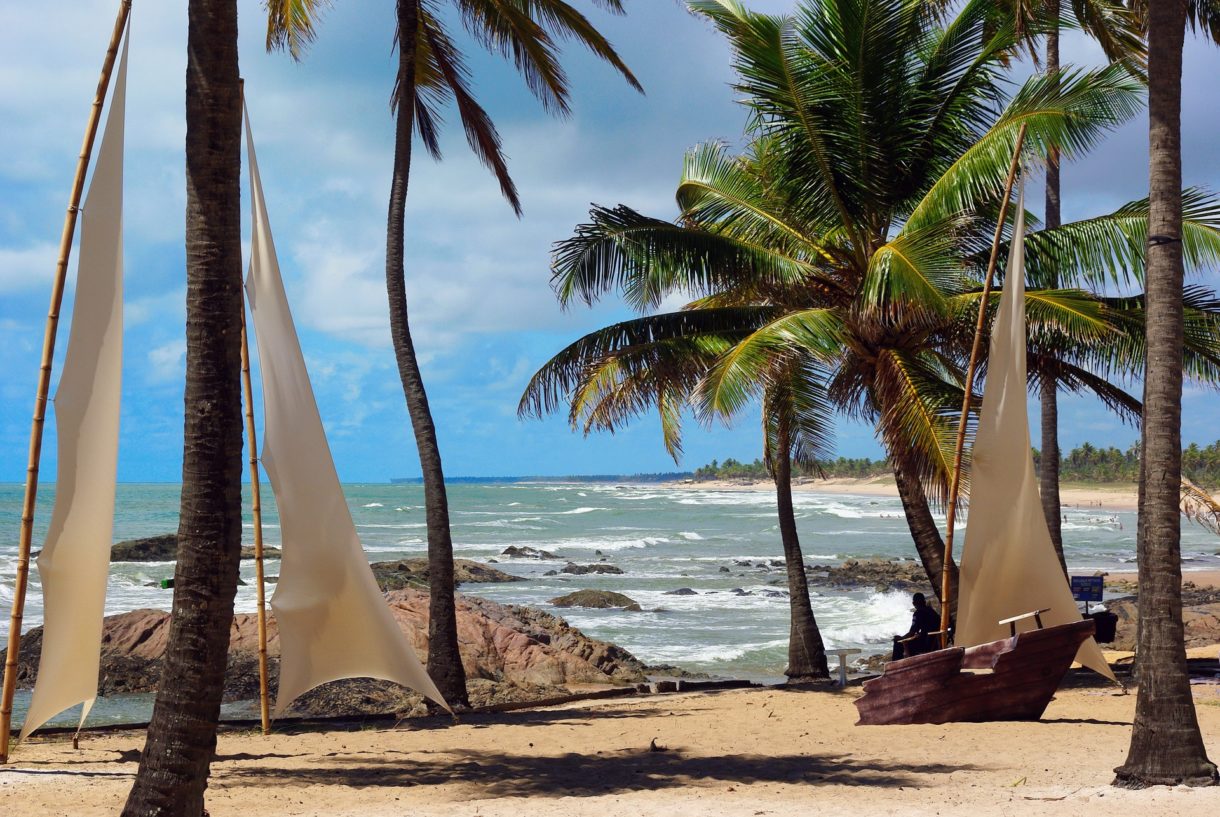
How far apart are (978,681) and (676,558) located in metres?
31.4

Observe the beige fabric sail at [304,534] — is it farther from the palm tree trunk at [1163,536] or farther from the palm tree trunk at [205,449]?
the palm tree trunk at [1163,536]

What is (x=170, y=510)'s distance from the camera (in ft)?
244

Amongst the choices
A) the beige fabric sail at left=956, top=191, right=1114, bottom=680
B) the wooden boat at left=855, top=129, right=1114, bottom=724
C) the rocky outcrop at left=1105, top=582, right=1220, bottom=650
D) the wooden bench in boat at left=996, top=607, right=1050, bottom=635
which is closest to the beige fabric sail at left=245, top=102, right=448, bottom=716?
the wooden boat at left=855, top=129, right=1114, bottom=724

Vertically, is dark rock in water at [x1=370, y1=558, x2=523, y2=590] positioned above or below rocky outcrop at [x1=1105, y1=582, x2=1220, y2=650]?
below

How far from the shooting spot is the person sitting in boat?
11.7m

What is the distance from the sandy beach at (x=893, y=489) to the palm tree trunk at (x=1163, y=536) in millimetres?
45694

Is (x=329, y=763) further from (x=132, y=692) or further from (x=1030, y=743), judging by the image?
(x=132, y=692)

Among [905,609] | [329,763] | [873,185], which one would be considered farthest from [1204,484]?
[329,763]

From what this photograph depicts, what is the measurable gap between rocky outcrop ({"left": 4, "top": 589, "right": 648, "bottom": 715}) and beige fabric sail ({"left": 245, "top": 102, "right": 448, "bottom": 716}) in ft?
18.6

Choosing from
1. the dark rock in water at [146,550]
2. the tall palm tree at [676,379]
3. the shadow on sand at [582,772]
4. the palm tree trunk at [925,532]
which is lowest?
the dark rock in water at [146,550]

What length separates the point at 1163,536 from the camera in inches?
279

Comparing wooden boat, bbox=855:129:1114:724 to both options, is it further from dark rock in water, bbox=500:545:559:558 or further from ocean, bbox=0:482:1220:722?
dark rock in water, bbox=500:545:559:558

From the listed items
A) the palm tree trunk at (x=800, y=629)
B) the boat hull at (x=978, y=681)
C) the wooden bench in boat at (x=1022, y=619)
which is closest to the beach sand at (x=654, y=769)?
the boat hull at (x=978, y=681)

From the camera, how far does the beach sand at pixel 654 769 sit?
689 centimetres
